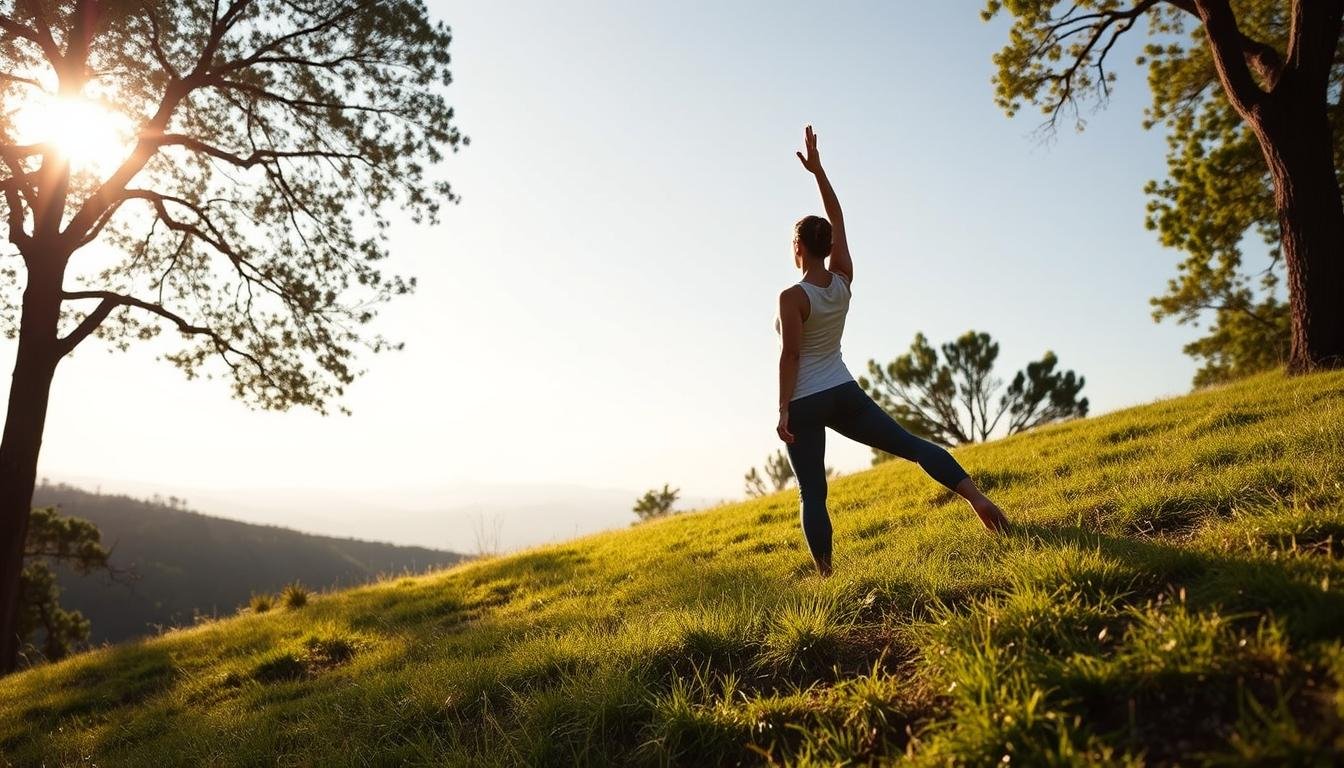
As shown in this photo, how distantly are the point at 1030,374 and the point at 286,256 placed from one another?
3394 cm

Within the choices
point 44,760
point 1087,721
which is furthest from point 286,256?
point 1087,721

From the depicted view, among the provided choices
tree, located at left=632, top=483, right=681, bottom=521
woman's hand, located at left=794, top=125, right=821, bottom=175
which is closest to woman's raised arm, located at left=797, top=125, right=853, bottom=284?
woman's hand, located at left=794, top=125, right=821, bottom=175

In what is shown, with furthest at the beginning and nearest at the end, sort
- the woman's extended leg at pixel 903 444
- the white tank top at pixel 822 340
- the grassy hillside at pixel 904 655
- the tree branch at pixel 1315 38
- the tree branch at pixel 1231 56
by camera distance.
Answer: the tree branch at pixel 1231 56 < the tree branch at pixel 1315 38 < the white tank top at pixel 822 340 < the woman's extended leg at pixel 903 444 < the grassy hillside at pixel 904 655

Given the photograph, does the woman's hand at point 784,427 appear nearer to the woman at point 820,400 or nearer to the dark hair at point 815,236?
the woman at point 820,400

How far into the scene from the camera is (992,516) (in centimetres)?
410

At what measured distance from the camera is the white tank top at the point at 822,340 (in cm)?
418

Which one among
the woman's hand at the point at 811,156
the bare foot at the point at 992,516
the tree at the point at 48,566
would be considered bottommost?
the tree at the point at 48,566

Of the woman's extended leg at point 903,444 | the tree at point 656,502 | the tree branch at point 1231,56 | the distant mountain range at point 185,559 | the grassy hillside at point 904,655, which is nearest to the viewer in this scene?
the grassy hillside at point 904,655

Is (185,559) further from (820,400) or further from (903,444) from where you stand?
(903,444)

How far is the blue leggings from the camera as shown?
415 centimetres

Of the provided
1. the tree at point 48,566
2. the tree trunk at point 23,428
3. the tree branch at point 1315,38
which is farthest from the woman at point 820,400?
the tree at point 48,566

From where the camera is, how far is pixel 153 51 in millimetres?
11297

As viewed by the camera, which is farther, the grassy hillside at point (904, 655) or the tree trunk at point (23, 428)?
the tree trunk at point (23, 428)

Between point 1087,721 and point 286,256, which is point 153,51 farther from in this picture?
point 1087,721
